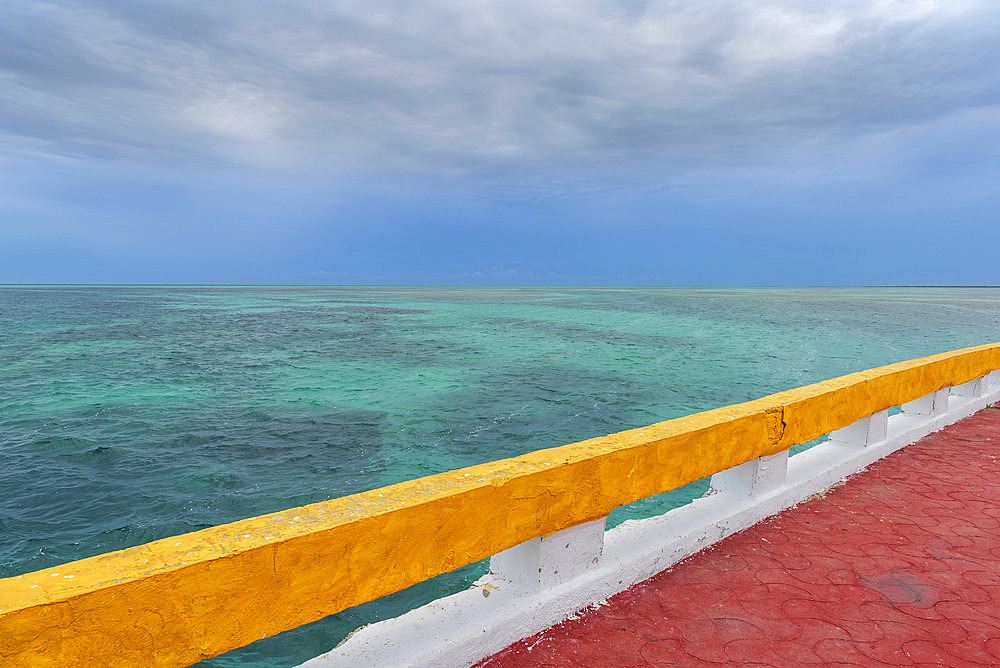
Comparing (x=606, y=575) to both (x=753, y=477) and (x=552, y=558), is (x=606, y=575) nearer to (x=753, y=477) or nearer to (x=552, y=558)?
(x=552, y=558)

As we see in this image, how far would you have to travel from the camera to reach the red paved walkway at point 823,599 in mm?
2498

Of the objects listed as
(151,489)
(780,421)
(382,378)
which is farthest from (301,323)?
(780,421)

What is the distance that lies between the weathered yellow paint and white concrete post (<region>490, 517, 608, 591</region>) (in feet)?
0.43

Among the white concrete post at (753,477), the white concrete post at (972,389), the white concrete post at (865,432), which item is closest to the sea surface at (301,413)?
the white concrete post at (865,432)

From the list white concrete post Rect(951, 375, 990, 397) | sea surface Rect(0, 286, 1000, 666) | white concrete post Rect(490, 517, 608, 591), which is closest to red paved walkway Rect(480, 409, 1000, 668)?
white concrete post Rect(490, 517, 608, 591)

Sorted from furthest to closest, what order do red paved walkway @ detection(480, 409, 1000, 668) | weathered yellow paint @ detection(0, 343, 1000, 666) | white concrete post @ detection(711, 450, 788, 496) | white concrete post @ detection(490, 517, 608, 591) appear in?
1. white concrete post @ detection(711, 450, 788, 496)
2. white concrete post @ detection(490, 517, 608, 591)
3. red paved walkway @ detection(480, 409, 1000, 668)
4. weathered yellow paint @ detection(0, 343, 1000, 666)

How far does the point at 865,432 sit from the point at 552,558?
3644 mm

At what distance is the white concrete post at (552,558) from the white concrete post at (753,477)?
1.33 m

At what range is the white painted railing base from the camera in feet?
7.72

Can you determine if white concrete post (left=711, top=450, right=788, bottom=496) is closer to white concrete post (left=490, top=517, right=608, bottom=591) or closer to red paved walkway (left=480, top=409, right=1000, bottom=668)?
red paved walkway (left=480, top=409, right=1000, bottom=668)

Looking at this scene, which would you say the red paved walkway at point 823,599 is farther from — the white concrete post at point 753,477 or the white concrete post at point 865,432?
the white concrete post at point 865,432

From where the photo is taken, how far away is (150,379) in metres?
16.0

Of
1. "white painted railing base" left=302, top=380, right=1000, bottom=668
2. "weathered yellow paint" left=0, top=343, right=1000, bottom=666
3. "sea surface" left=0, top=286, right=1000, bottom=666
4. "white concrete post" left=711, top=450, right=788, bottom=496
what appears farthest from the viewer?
"sea surface" left=0, top=286, right=1000, bottom=666

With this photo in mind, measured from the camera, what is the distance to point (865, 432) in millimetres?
4961
